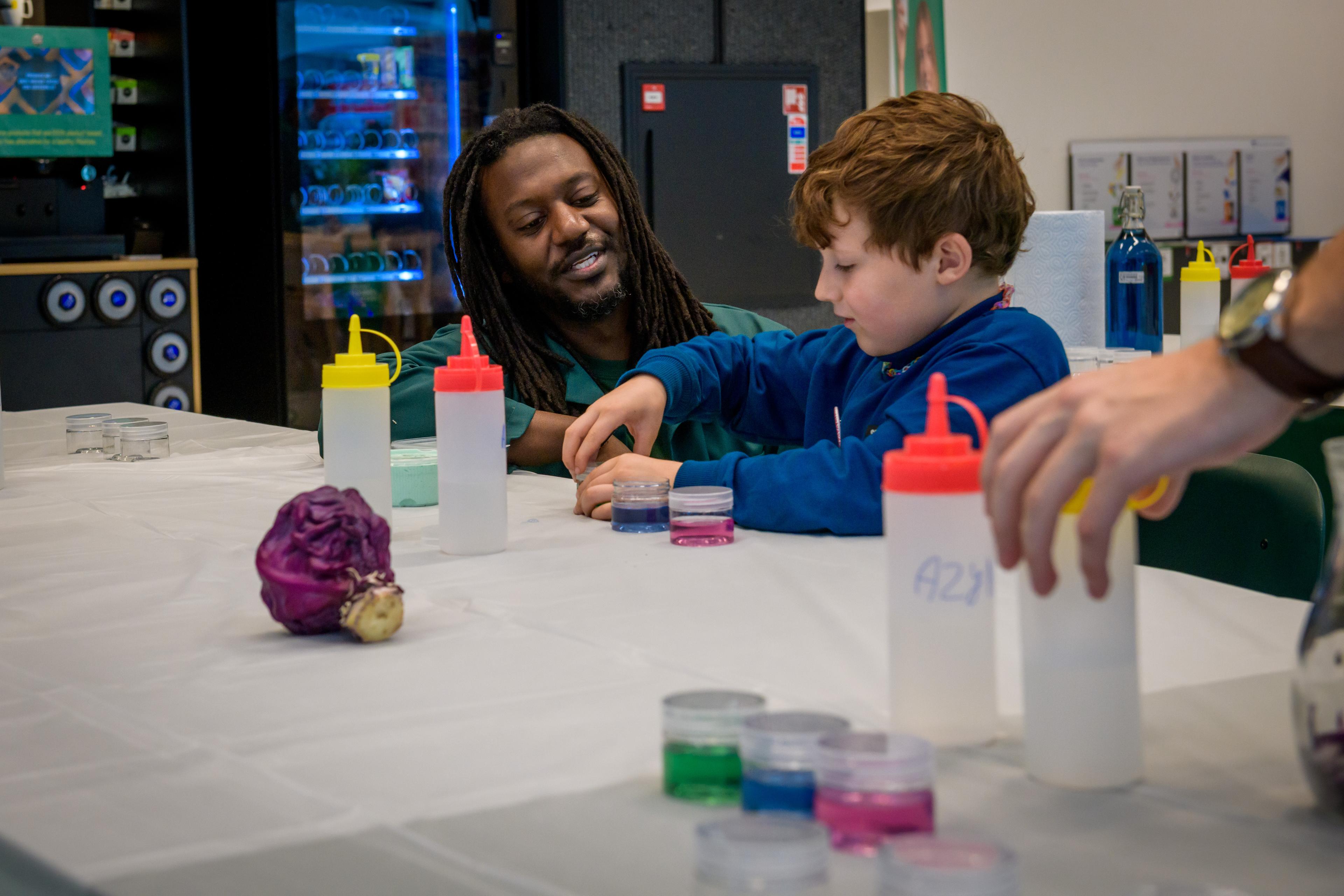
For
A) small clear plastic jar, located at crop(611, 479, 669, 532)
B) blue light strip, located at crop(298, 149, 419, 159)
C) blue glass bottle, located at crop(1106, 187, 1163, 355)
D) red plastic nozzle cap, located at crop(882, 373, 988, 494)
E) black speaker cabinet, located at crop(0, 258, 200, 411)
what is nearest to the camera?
red plastic nozzle cap, located at crop(882, 373, 988, 494)

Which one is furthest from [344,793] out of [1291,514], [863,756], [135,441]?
[135,441]

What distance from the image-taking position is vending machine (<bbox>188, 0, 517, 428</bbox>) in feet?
13.7

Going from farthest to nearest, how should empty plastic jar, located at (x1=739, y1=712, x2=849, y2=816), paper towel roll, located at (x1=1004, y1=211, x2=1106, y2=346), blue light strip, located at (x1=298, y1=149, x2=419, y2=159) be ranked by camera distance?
blue light strip, located at (x1=298, y1=149, x2=419, y2=159) → paper towel roll, located at (x1=1004, y1=211, x2=1106, y2=346) → empty plastic jar, located at (x1=739, y1=712, x2=849, y2=816)

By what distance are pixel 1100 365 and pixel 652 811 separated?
1747mm

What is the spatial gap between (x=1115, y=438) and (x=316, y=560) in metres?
0.56

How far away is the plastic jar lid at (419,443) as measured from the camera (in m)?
1.59

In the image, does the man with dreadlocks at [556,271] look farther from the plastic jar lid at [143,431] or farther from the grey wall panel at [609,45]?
the grey wall panel at [609,45]

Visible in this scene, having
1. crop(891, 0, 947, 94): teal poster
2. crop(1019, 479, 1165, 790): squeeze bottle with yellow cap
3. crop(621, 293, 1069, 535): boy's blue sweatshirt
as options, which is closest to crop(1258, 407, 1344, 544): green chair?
crop(621, 293, 1069, 535): boy's blue sweatshirt

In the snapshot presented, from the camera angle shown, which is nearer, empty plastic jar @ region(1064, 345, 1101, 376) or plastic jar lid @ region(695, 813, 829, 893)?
plastic jar lid @ region(695, 813, 829, 893)

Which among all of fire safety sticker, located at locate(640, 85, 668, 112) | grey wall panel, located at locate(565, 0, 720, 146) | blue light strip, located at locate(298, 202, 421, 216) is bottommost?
blue light strip, located at locate(298, 202, 421, 216)

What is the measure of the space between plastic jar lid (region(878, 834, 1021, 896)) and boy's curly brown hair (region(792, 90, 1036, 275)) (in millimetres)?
932

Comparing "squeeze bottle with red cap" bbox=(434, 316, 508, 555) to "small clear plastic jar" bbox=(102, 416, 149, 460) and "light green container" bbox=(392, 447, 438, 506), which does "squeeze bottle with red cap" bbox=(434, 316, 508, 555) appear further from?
"small clear plastic jar" bbox=(102, 416, 149, 460)

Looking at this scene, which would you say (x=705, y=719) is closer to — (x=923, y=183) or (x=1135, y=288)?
(x=923, y=183)

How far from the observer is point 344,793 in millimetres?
673
